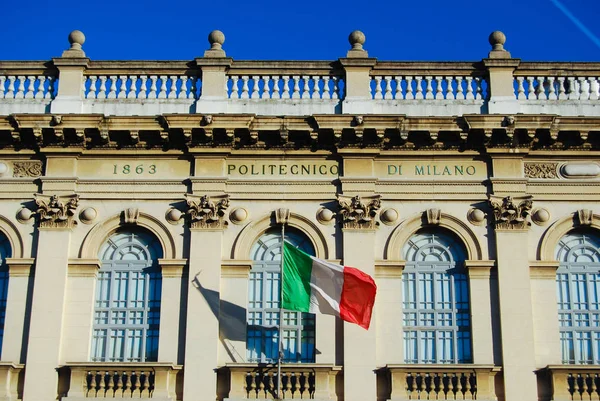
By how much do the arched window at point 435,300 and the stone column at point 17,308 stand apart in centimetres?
790

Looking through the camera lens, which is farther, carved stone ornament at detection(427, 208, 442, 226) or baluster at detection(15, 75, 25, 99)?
baluster at detection(15, 75, 25, 99)

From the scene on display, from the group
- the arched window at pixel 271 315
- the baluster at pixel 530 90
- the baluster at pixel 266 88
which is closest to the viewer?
the arched window at pixel 271 315

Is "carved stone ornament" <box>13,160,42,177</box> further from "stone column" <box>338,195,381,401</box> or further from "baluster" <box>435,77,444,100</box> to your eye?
"baluster" <box>435,77,444,100</box>

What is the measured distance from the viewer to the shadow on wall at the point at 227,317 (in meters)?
24.0

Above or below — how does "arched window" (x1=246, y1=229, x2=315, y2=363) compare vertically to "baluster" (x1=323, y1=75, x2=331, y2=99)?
below

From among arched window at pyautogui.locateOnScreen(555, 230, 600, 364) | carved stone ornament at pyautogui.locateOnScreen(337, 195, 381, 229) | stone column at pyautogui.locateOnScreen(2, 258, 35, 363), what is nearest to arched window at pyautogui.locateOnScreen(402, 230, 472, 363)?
carved stone ornament at pyautogui.locateOnScreen(337, 195, 381, 229)

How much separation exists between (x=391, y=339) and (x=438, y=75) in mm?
6258

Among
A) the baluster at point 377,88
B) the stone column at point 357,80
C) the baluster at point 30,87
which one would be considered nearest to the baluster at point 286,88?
the stone column at point 357,80

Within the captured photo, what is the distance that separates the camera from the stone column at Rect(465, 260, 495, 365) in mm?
23884

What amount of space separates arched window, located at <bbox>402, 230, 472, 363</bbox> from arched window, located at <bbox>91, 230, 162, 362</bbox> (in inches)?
209

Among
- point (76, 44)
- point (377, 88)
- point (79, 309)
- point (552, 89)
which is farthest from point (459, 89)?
point (79, 309)

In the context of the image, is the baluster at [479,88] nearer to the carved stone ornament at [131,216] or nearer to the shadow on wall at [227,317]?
the shadow on wall at [227,317]

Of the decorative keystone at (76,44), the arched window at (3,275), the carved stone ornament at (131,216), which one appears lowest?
the arched window at (3,275)

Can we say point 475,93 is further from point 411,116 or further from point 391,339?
point 391,339
